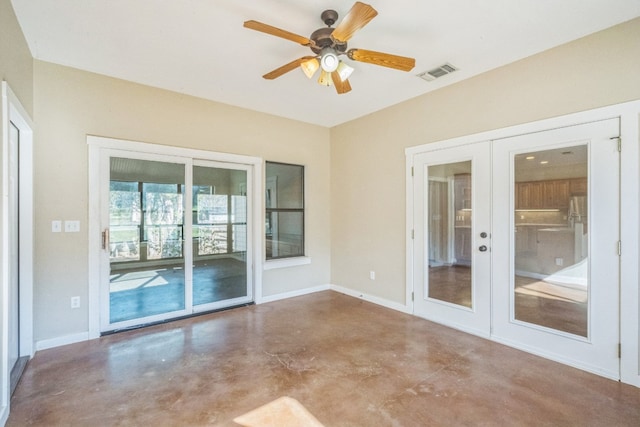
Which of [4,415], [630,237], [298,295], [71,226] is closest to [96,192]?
[71,226]

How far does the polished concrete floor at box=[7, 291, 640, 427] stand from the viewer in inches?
79.7

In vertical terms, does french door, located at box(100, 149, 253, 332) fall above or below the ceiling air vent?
below

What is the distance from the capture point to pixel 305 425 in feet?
6.32

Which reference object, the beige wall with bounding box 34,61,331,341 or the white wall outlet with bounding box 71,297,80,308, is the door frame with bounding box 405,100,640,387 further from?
the white wall outlet with bounding box 71,297,80,308

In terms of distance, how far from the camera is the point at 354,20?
192 centimetres

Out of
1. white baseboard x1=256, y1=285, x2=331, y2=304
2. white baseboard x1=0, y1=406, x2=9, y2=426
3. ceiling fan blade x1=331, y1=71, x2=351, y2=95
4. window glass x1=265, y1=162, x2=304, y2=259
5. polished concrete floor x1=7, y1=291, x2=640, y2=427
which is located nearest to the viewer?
white baseboard x1=0, y1=406, x2=9, y2=426

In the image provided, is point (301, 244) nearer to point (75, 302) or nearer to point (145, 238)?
point (145, 238)

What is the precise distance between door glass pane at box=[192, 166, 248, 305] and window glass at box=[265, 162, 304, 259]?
41 cm

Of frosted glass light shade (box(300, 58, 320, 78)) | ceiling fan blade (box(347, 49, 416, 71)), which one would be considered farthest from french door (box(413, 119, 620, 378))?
frosted glass light shade (box(300, 58, 320, 78))

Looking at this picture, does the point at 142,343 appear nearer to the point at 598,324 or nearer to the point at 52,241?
the point at 52,241

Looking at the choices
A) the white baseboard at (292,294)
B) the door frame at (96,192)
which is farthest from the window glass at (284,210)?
the door frame at (96,192)

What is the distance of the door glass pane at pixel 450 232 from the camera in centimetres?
345

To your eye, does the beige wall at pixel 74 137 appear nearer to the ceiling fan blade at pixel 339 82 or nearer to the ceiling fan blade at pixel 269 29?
the ceiling fan blade at pixel 339 82

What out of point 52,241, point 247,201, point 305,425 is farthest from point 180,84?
point 305,425
